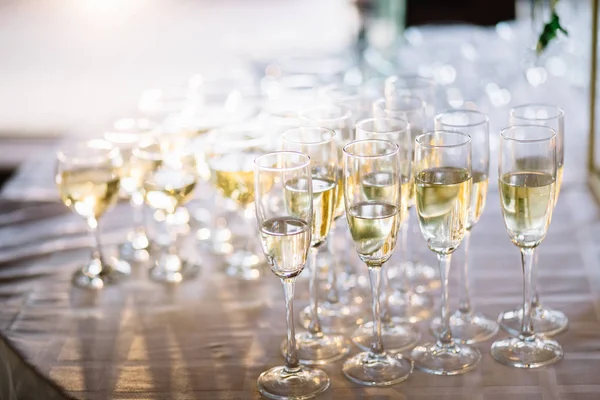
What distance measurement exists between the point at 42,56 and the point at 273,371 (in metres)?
7.25

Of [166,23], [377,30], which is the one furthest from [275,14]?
[377,30]

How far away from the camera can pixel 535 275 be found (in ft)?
5.40

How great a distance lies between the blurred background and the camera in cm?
323

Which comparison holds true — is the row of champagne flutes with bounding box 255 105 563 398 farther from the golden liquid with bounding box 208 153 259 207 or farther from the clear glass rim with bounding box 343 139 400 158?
the golden liquid with bounding box 208 153 259 207

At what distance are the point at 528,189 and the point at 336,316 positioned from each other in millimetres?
480

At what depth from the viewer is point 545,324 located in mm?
1580

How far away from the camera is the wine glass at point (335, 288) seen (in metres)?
1.66

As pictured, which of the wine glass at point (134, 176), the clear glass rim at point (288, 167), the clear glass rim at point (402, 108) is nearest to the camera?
the clear glass rim at point (288, 167)

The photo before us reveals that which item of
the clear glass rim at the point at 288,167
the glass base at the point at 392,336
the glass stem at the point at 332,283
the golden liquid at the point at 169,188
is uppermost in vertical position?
the clear glass rim at the point at 288,167

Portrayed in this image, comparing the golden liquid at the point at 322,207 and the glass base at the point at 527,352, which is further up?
the golden liquid at the point at 322,207

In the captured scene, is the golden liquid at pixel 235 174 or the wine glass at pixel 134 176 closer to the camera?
the golden liquid at pixel 235 174

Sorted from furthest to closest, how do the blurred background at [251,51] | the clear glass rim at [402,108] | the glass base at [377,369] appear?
1. the blurred background at [251,51]
2. the clear glass rim at [402,108]
3. the glass base at [377,369]

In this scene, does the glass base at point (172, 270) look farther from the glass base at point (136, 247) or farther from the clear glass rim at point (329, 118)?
the clear glass rim at point (329, 118)

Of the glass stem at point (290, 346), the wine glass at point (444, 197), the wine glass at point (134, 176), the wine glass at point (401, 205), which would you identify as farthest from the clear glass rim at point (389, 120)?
the wine glass at point (134, 176)
